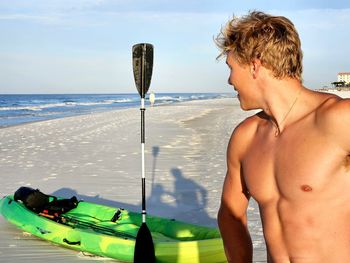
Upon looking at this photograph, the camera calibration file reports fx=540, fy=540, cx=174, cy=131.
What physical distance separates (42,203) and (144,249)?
8.17 ft

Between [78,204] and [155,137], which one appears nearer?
[78,204]

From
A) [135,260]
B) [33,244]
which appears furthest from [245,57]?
[33,244]

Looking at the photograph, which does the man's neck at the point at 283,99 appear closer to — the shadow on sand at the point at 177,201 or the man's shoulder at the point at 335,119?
the man's shoulder at the point at 335,119

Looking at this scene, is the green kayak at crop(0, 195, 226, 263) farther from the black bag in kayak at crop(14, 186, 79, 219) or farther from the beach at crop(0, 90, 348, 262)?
the beach at crop(0, 90, 348, 262)

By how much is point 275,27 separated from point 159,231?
4.12 metres

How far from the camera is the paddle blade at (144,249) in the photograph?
4.69 metres

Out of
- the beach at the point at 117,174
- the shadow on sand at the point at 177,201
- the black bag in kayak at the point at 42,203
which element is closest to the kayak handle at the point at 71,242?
the beach at the point at 117,174

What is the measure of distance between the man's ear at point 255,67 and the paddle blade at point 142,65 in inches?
133

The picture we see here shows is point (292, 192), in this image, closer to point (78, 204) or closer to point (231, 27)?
point (231, 27)

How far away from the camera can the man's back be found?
6.48 feet

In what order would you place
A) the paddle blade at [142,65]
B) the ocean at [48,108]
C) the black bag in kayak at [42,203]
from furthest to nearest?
the ocean at [48,108] → the black bag in kayak at [42,203] → the paddle blade at [142,65]

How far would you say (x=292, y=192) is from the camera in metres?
2.10

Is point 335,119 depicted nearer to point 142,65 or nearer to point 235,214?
point 235,214

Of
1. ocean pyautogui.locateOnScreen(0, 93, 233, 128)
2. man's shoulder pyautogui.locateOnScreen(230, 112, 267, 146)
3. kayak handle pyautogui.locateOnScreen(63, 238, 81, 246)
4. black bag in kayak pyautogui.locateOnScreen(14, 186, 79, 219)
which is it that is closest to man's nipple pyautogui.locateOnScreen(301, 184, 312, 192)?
man's shoulder pyautogui.locateOnScreen(230, 112, 267, 146)
